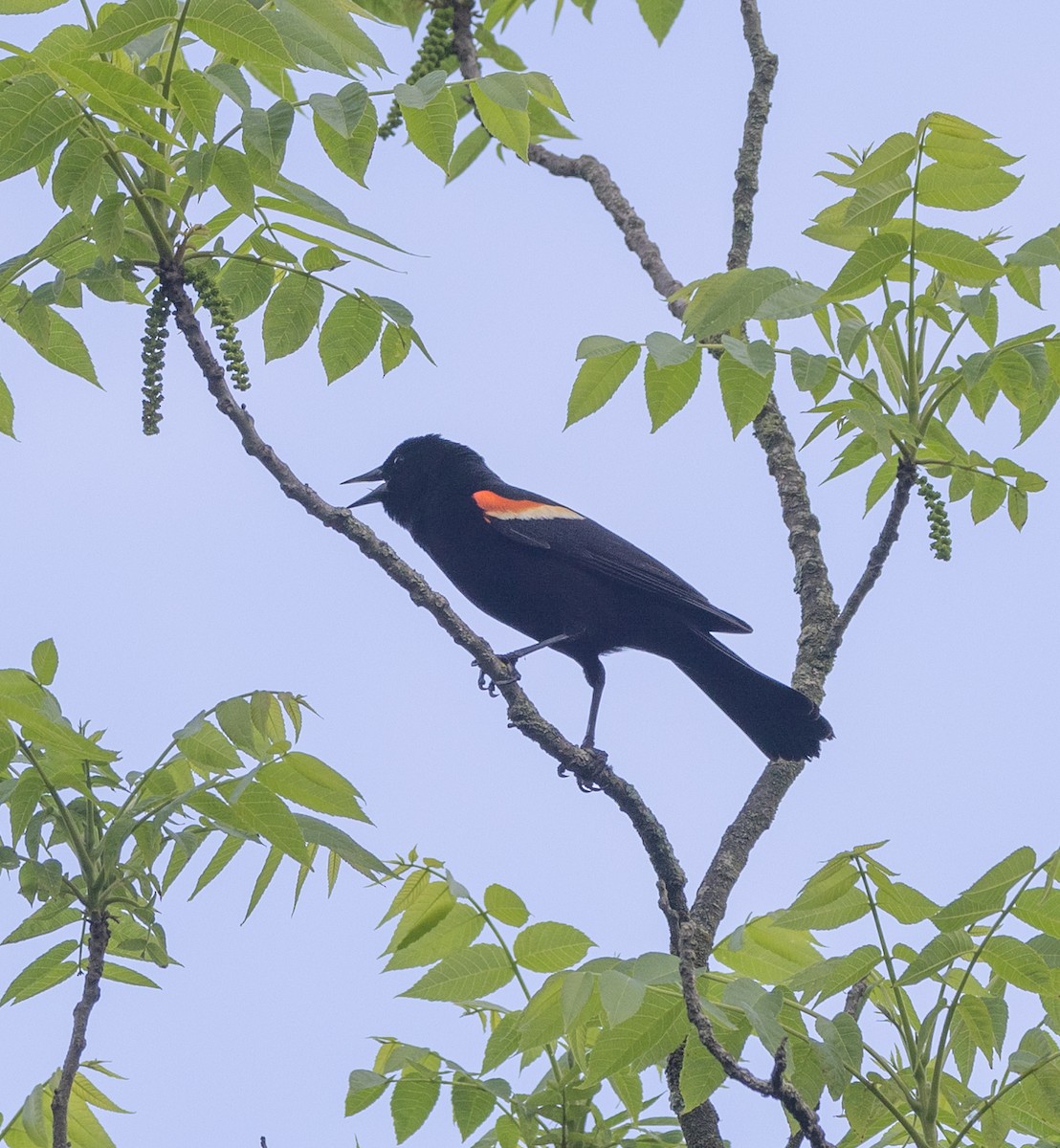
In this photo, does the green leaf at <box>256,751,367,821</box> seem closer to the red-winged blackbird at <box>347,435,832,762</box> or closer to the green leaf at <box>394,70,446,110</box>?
the green leaf at <box>394,70,446,110</box>

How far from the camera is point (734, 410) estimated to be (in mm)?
3297

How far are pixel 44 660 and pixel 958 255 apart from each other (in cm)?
220

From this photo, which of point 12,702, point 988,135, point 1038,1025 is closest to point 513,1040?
point 1038,1025

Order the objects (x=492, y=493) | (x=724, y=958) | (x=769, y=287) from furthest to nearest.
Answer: (x=492, y=493), (x=769, y=287), (x=724, y=958)

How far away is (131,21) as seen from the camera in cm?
257

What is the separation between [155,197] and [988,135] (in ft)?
6.33

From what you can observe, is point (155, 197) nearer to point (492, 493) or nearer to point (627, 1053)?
point (627, 1053)

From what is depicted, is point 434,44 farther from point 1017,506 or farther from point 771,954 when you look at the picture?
point 771,954

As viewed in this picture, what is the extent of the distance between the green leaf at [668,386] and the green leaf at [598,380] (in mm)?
60

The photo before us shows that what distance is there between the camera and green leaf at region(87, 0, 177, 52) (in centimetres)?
256

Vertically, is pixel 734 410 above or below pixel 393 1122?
above

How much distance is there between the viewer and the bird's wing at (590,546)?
536 centimetres

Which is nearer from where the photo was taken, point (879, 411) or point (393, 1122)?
point (393, 1122)

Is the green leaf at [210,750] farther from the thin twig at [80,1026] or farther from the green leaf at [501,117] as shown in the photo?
the green leaf at [501,117]
